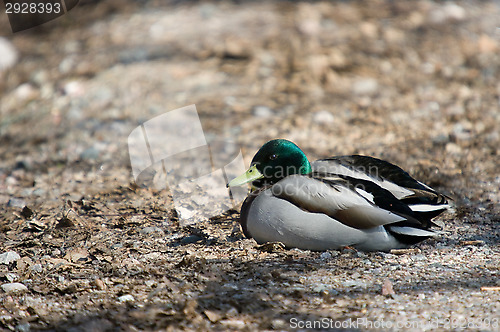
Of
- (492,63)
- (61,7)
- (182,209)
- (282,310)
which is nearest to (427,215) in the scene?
(282,310)

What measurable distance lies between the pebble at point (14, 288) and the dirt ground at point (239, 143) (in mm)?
11

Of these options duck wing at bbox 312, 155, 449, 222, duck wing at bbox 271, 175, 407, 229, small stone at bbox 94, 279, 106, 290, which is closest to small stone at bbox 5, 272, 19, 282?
small stone at bbox 94, 279, 106, 290

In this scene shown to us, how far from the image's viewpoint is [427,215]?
3.42 metres

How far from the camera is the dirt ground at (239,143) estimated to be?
8.95 ft

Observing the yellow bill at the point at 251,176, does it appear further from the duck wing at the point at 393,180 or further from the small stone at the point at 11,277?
the small stone at the point at 11,277

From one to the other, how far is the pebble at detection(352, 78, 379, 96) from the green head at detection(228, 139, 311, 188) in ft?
9.06

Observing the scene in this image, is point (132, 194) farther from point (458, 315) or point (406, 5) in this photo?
point (406, 5)

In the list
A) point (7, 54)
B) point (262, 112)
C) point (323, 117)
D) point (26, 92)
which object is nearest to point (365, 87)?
point (323, 117)

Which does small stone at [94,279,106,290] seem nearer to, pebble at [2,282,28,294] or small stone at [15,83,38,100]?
pebble at [2,282,28,294]

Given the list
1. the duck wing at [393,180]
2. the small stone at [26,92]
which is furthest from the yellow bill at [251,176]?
the small stone at [26,92]

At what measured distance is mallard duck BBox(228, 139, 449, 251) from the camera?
320 centimetres

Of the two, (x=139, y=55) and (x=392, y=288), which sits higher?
(x=139, y=55)

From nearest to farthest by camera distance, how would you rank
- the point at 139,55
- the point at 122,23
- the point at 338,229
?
the point at 338,229
the point at 139,55
the point at 122,23

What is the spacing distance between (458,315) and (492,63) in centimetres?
486
